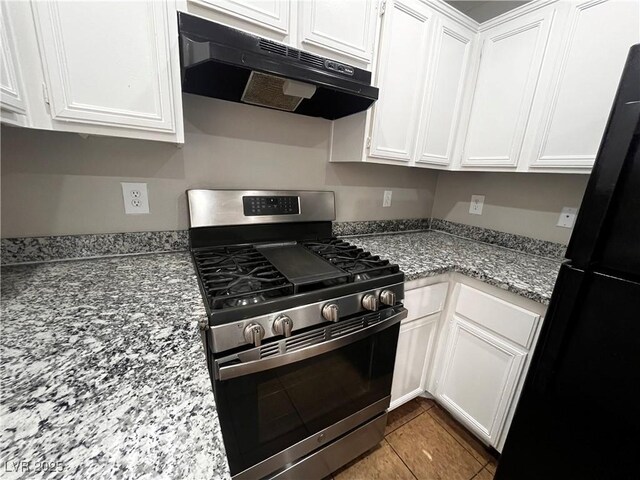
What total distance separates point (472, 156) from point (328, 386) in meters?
1.47

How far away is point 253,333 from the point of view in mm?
729

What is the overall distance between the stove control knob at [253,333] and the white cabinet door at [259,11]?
3.36ft

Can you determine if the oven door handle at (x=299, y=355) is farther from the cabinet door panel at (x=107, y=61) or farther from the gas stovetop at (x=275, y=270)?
the cabinet door panel at (x=107, y=61)

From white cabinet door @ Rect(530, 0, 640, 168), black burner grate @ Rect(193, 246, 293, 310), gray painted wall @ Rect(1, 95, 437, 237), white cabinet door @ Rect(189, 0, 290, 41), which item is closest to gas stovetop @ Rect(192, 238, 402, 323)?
black burner grate @ Rect(193, 246, 293, 310)

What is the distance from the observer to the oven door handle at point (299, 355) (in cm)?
72

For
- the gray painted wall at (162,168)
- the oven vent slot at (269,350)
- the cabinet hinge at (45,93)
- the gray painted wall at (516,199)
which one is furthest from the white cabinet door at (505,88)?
the cabinet hinge at (45,93)

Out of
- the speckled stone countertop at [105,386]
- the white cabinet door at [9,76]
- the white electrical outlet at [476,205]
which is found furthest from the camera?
the white electrical outlet at [476,205]

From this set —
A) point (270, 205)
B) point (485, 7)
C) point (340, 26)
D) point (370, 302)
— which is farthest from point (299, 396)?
point (485, 7)

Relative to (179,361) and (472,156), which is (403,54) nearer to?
(472,156)

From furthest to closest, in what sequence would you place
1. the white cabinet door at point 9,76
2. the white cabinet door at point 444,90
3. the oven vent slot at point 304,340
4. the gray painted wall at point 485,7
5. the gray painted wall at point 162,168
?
1. the gray painted wall at point 485,7
2. the white cabinet door at point 444,90
3. the gray painted wall at point 162,168
4. the oven vent slot at point 304,340
5. the white cabinet door at point 9,76

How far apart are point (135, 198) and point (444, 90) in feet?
5.40

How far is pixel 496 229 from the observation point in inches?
65.9

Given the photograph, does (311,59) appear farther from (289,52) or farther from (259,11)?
(259,11)

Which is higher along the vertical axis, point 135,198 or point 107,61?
point 107,61
